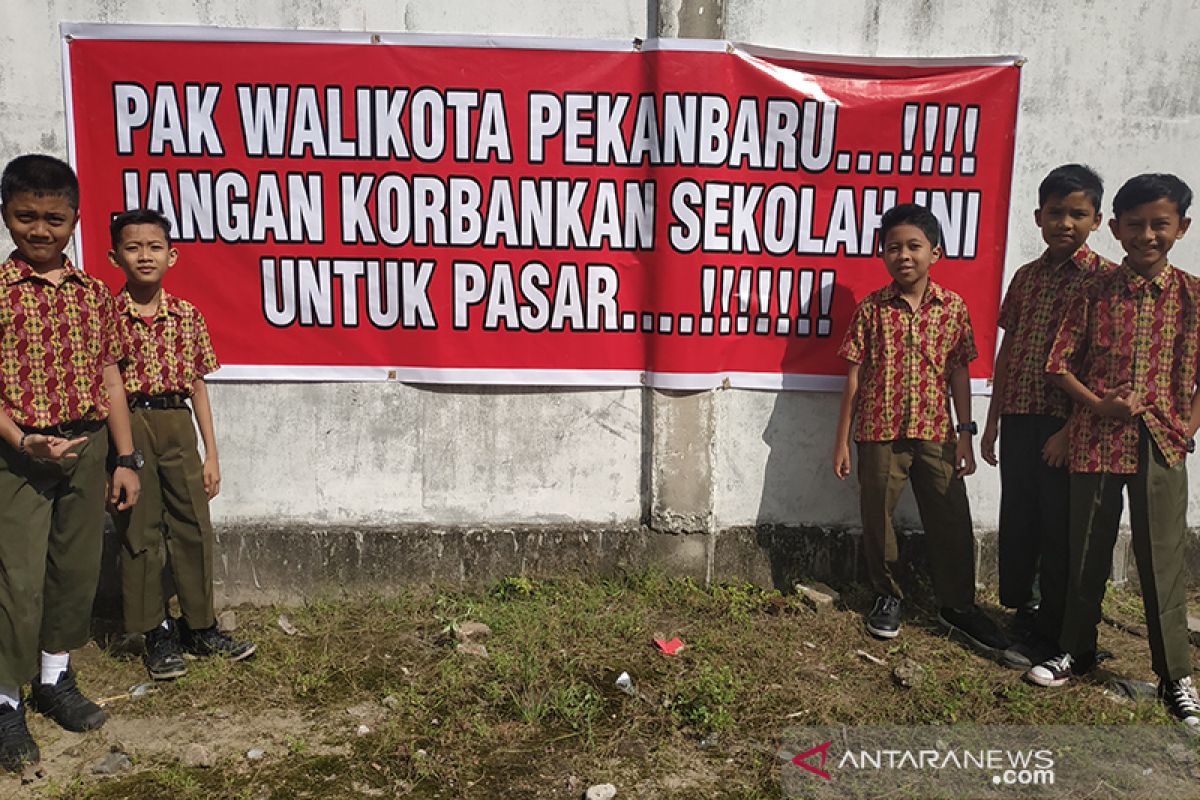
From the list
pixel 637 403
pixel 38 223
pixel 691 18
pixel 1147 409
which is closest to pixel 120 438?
pixel 38 223

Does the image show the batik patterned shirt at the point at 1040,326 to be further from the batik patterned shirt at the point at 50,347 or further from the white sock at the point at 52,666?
the white sock at the point at 52,666

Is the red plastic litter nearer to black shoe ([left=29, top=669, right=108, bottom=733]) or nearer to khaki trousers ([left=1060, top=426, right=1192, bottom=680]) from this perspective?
khaki trousers ([left=1060, top=426, right=1192, bottom=680])

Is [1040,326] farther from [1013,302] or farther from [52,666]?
[52,666]

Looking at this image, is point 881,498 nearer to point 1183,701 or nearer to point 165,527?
point 1183,701

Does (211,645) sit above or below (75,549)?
below

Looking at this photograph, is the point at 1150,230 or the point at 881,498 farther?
the point at 881,498

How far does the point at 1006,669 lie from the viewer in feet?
12.1

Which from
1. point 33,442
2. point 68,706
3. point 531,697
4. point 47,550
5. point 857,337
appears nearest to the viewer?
point 33,442

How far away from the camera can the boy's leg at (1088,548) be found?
3.35 metres

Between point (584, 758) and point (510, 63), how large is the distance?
293 centimetres

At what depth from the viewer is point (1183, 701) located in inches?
130

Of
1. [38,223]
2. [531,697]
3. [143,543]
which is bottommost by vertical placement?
[531,697]

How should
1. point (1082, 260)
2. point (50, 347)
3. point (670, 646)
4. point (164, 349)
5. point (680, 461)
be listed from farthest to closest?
point (680, 461)
point (670, 646)
point (1082, 260)
point (164, 349)
point (50, 347)

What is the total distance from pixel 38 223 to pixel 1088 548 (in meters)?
3.98
